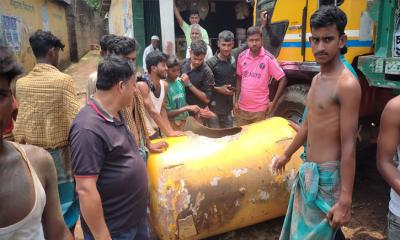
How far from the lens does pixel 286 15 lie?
4.30 meters

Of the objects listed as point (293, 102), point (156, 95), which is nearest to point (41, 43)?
point (156, 95)

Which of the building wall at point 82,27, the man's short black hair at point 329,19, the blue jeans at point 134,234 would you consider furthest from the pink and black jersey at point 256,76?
the building wall at point 82,27

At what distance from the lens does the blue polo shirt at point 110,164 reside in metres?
1.75

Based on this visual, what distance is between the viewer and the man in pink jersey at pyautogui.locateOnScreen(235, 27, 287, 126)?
13.6 ft

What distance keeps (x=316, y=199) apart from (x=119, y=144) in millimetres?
1173

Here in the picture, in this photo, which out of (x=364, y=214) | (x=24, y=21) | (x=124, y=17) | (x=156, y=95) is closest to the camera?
(x=156, y=95)

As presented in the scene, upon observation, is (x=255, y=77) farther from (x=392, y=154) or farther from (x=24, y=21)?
(x=24, y=21)

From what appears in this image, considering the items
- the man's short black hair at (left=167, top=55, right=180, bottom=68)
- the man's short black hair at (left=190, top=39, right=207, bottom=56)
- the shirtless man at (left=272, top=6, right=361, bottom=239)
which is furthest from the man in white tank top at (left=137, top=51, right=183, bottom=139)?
the shirtless man at (left=272, top=6, right=361, bottom=239)

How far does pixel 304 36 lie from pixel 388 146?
252 centimetres

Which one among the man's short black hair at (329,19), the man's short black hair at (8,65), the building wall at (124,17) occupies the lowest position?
the man's short black hair at (8,65)

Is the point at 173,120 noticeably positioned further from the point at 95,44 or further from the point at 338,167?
the point at 95,44

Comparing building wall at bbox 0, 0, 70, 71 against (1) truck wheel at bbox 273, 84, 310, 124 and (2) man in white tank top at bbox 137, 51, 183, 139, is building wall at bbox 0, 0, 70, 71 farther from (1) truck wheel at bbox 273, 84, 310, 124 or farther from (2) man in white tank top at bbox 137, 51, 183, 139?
(1) truck wheel at bbox 273, 84, 310, 124

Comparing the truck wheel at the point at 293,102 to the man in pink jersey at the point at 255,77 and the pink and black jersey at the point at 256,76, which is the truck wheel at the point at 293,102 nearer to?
the man in pink jersey at the point at 255,77

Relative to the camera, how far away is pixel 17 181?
1.15m
